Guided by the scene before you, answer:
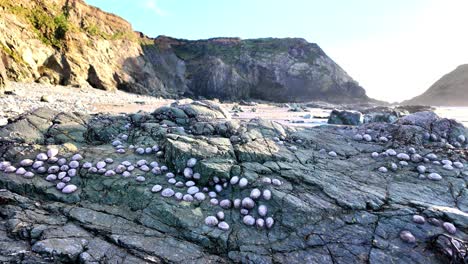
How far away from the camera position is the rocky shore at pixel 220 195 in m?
3.64

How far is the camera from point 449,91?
313 feet

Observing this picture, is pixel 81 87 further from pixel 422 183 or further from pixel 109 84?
pixel 422 183

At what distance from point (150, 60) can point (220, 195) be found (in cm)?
5881

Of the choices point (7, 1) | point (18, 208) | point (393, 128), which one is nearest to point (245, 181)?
point (18, 208)

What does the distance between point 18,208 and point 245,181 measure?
3344mm

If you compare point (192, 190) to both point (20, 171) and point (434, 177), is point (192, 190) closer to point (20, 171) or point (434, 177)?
point (20, 171)

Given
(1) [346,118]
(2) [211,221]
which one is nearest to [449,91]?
(1) [346,118]

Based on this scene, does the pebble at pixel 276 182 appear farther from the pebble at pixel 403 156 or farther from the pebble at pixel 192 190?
the pebble at pixel 403 156

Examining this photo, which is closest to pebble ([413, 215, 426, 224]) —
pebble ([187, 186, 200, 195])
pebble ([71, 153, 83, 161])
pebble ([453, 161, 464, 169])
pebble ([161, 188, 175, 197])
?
pebble ([453, 161, 464, 169])

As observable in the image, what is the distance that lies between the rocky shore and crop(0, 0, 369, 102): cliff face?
23.7m

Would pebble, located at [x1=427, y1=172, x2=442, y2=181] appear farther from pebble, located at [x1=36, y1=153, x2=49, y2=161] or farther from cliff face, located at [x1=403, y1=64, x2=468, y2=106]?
cliff face, located at [x1=403, y1=64, x2=468, y2=106]

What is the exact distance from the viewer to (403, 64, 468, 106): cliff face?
88738 mm

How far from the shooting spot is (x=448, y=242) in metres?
3.66

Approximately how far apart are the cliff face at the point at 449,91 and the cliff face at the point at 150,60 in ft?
121
